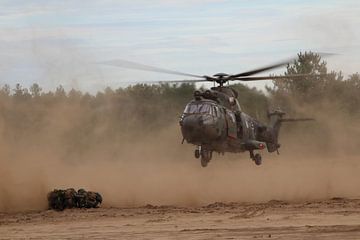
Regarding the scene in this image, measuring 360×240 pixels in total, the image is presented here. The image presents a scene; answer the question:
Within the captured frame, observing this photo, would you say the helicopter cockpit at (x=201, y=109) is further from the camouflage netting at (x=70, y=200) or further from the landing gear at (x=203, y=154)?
the camouflage netting at (x=70, y=200)

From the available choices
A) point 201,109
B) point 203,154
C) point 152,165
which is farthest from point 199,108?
point 152,165

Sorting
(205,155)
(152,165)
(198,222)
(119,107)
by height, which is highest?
(119,107)

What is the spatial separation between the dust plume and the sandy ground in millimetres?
2584

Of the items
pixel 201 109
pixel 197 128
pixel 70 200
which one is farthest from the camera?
pixel 201 109

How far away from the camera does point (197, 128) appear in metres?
25.0

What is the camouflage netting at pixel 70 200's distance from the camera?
75.1 ft

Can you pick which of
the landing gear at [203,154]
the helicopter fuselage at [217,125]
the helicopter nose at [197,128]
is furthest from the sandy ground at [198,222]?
the landing gear at [203,154]

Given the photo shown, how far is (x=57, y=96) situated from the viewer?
33.2 m

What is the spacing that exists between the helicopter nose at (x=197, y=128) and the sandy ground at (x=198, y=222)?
8.42ft

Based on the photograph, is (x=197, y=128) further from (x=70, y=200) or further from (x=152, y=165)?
(x=152, y=165)

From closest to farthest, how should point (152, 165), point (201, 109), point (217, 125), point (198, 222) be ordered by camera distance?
point (198, 222) → point (201, 109) → point (217, 125) → point (152, 165)

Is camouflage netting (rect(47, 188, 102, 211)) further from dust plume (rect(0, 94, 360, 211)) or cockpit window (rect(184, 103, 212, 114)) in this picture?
cockpit window (rect(184, 103, 212, 114))

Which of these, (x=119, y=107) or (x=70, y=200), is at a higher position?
(x=119, y=107)

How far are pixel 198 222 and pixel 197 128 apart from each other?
6293mm
